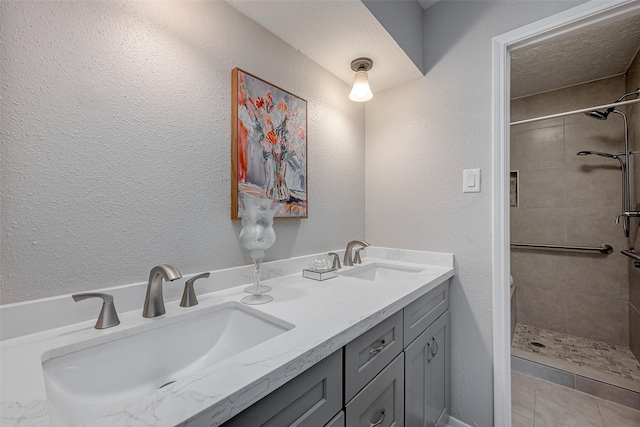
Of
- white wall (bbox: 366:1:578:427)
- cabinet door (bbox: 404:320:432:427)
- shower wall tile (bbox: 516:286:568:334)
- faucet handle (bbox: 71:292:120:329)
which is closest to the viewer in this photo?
faucet handle (bbox: 71:292:120:329)

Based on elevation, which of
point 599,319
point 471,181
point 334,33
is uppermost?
point 334,33

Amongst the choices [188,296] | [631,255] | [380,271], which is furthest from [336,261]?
[631,255]

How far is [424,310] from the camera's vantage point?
1.11 meters

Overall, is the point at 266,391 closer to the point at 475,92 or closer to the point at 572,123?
the point at 475,92

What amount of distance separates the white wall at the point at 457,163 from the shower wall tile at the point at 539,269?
1556mm

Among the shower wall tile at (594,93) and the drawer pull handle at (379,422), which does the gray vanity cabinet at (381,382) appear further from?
the shower wall tile at (594,93)

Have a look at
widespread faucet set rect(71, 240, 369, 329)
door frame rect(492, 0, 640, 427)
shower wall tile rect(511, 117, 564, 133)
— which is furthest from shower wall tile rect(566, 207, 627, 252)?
widespread faucet set rect(71, 240, 369, 329)

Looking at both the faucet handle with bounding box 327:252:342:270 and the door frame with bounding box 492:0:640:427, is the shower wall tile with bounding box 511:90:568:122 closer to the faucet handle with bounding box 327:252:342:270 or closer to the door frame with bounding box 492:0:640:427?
the door frame with bounding box 492:0:640:427

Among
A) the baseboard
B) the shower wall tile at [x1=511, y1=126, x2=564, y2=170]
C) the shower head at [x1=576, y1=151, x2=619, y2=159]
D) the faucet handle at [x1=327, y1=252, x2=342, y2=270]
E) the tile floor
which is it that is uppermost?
the shower wall tile at [x1=511, y1=126, x2=564, y2=170]

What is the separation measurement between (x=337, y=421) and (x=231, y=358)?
327mm

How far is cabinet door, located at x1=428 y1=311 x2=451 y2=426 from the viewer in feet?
3.81

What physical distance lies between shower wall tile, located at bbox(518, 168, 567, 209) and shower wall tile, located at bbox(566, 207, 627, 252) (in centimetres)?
14

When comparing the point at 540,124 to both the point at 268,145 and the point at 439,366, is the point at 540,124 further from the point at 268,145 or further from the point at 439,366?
the point at 268,145

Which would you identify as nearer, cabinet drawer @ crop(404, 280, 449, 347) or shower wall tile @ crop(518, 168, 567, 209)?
cabinet drawer @ crop(404, 280, 449, 347)
